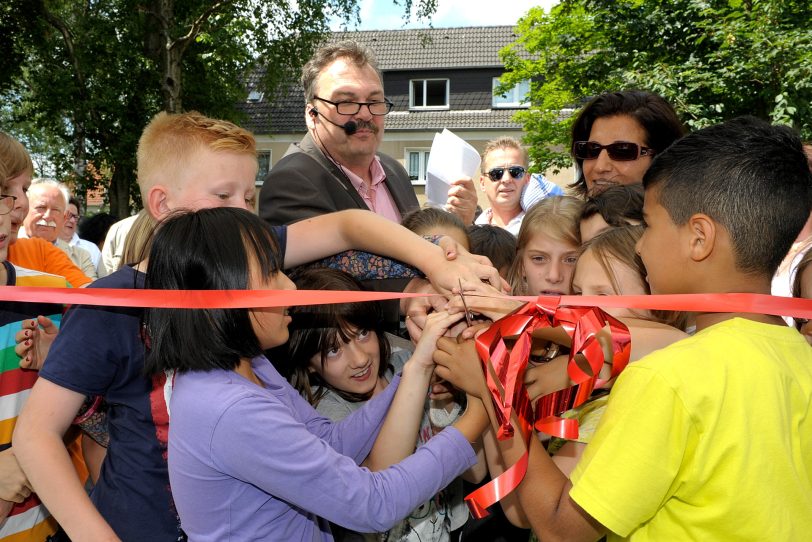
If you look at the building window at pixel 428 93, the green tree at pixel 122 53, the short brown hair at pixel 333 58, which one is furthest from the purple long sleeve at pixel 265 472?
the building window at pixel 428 93

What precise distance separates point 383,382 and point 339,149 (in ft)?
4.73

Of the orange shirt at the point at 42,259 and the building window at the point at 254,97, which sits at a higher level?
the building window at the point at 254,97

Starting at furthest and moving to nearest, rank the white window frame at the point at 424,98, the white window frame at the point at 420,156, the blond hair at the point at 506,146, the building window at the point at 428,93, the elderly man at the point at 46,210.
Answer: the building window at the point at 428,93 → the white window frame at the point at 424,98 → the white window frame at the point at 420,156 → the elderly man at the point at 46,210 → the blond hair at the point at 506,146

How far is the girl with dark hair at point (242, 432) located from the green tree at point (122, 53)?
1702cm

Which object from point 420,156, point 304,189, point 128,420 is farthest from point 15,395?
point 420,156

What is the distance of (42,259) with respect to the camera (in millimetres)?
3326

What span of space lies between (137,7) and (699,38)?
1348 centimetres

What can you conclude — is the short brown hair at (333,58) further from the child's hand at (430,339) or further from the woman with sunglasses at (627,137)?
the child's hand at (430,339)

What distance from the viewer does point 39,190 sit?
6570 mm

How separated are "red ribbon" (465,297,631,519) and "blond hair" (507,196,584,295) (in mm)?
909

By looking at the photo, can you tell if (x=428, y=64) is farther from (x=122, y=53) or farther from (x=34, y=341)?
(x=34, y=341)

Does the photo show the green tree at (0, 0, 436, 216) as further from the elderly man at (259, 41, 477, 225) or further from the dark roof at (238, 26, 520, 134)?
the elderly man at (259, 41, 477, 225)

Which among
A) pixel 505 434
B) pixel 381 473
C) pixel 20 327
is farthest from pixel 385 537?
pixel 20 327

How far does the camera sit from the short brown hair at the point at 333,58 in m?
3.77
